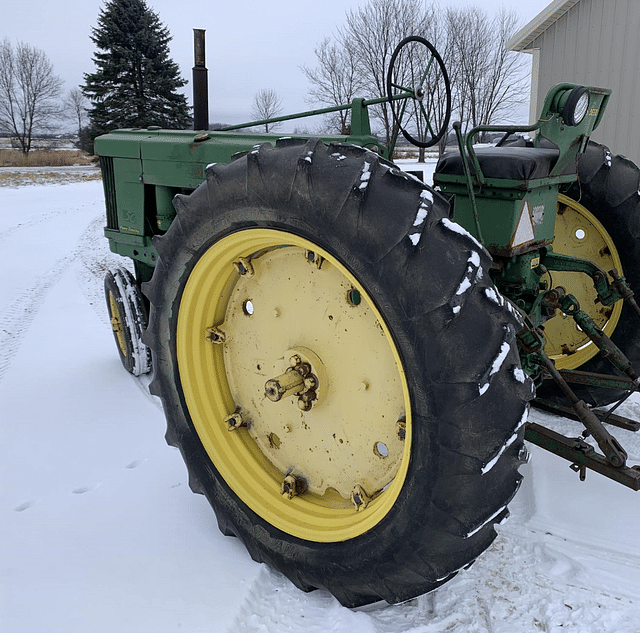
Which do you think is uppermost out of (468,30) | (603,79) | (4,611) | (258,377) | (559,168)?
(468,30)

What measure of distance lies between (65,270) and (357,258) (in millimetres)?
6403

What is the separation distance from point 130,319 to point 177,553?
193 centimetres

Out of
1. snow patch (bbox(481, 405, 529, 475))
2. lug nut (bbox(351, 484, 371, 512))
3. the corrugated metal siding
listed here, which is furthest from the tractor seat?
the corrugated metal siding

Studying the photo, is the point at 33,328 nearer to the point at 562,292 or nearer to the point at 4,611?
the point at 4,611

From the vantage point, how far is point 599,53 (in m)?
8.42

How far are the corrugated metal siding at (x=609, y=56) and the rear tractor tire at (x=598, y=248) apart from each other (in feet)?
20.3

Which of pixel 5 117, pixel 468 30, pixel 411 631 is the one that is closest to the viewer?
pixel 411 631

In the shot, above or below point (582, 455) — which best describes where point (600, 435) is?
above

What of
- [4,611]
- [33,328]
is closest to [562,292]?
[4,611]

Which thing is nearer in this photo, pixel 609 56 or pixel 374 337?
pixel 374 337

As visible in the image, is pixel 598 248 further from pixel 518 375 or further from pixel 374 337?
pixel 518 375

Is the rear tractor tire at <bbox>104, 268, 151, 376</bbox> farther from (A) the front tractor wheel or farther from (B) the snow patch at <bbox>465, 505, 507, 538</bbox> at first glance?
(B) the snow patch at <bbox>465, 505, 507, 538</bbox>

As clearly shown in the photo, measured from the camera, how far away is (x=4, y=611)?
77.1 inches

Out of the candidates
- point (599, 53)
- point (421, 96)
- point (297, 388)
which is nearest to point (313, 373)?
point (297, 388)
